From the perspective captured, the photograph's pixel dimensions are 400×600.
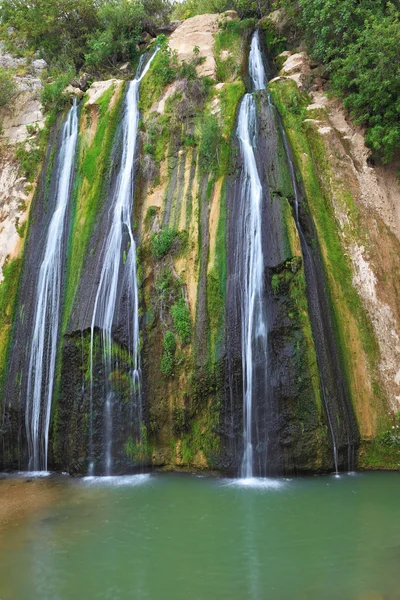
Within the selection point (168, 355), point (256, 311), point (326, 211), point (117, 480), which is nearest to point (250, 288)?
point (256, 311)

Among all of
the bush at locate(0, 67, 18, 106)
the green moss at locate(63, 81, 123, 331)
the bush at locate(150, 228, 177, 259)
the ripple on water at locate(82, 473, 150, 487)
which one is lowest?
the ripple on water at locate(82, 473, 150, 487)

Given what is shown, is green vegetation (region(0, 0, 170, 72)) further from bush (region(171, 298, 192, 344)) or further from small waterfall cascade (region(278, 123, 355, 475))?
small waterfall cascade (region(278, 123, 355, 475))

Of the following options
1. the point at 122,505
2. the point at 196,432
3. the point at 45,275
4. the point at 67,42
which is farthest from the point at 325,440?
the point at 67,42

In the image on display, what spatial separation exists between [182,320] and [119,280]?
1825 millimetres

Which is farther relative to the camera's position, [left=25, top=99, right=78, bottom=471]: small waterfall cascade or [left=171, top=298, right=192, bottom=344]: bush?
[left=25, top=99, right=78, bottom=471]: small waterfall cascade

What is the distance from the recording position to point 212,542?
671 centimetres

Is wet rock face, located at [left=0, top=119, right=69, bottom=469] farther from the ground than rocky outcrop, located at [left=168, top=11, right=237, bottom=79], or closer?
closer

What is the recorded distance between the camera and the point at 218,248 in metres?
10.6

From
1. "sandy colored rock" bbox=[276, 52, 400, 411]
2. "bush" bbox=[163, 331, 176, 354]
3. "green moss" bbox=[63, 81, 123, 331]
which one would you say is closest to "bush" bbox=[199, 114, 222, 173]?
"sandy colored rock" bbox=[276, 52, 400, 411]

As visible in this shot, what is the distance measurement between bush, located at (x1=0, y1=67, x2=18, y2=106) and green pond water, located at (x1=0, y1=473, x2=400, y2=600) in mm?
12471

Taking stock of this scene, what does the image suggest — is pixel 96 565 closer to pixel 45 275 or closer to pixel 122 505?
pixel 122 505

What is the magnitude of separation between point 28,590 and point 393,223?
1013cm

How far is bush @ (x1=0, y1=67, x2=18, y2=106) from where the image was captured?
15289 mm

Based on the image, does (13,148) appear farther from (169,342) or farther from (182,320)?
(169,342)
